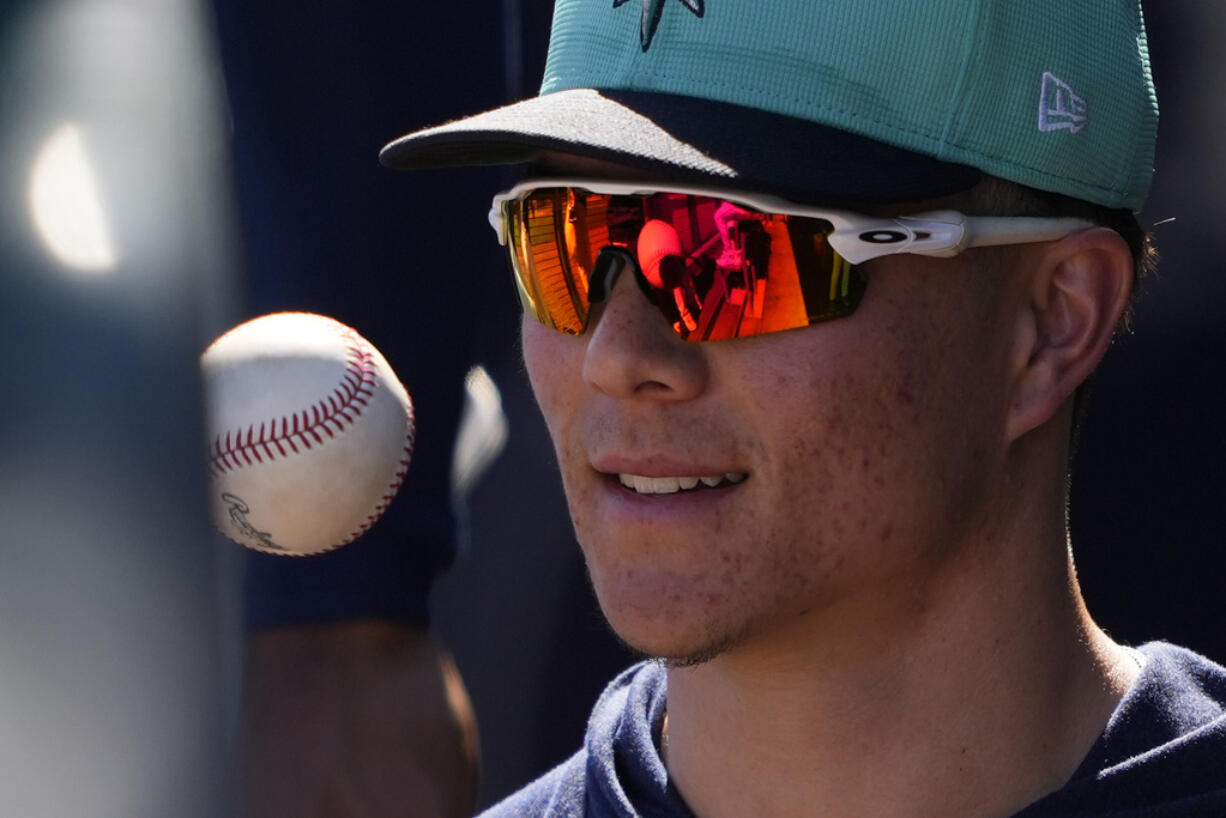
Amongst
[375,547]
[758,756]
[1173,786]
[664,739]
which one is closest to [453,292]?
[375,547]

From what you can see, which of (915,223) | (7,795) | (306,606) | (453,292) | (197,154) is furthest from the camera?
(453,292)

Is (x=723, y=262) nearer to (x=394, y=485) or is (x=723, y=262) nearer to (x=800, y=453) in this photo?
(x=800, y=453)

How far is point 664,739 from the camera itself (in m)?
1.98

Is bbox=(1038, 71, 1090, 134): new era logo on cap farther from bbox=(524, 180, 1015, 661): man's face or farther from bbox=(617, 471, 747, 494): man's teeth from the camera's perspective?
bbox=(617, 471, 747, 494): man's teeth

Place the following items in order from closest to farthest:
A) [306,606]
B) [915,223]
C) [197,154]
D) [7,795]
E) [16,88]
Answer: [7,795]
[915,223]
[16,88]
[197,154]
[306,606]

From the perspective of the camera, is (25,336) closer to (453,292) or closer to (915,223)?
(915,223)

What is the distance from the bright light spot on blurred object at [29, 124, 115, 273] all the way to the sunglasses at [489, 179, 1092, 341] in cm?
56

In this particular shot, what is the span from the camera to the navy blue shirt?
5.35 ft

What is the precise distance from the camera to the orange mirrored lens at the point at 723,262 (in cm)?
159

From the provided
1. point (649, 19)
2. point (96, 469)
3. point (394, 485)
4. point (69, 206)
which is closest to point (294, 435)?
point (394, 485)

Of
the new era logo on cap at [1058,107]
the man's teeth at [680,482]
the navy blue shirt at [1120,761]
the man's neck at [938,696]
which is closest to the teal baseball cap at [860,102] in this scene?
the new era logo on cap at [1058,107]

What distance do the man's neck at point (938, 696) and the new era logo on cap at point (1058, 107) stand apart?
46cm

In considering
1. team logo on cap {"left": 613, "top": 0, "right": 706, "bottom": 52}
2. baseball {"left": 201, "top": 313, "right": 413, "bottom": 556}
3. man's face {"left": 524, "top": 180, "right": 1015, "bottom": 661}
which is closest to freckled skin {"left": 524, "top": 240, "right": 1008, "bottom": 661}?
man's face {"left": 524, "top": 180, "right": 1015, "bottom": 661}

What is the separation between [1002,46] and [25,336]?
106cm
